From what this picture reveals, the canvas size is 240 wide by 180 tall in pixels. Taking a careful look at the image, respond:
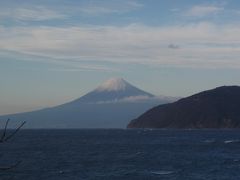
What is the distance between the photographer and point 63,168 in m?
65.7

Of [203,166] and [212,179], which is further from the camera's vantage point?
[203,166]

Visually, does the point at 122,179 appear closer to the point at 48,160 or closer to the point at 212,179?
the point at 212,179

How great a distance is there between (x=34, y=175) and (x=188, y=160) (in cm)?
2565

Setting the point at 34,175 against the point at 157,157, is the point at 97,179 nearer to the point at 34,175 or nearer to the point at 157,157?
the point at 34,175

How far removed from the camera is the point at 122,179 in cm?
5381

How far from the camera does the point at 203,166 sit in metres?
68.0

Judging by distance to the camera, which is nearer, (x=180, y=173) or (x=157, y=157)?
(x=180, y=173)

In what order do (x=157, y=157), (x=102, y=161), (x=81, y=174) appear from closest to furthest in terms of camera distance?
(x=81, y=174), (x=102, y=161), (x=157, y=157)

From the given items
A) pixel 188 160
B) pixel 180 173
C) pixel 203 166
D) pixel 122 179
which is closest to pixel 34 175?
pixel 122 179

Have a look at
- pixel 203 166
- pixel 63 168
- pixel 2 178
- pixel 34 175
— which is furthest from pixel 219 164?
pixel 2 178

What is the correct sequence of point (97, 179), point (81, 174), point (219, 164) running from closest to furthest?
point (97, 179)
point (81, 174)
point (219, 164)

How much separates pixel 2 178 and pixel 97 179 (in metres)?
8.47

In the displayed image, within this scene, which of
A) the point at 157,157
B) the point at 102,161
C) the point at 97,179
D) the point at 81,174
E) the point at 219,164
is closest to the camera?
the point at 97,179

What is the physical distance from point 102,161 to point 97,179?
2256 centimetres
